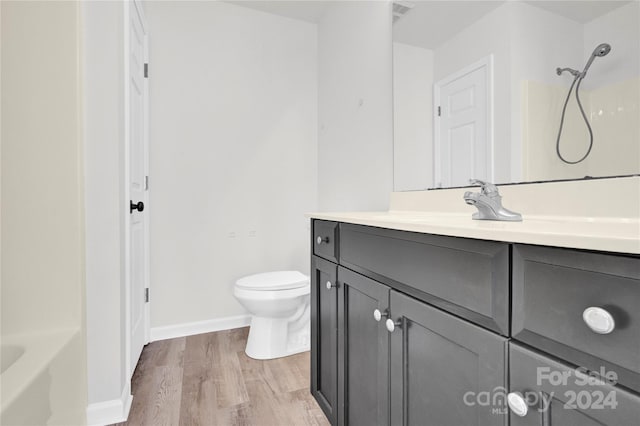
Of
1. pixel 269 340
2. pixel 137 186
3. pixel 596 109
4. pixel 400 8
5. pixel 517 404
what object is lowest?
pixel 269 340

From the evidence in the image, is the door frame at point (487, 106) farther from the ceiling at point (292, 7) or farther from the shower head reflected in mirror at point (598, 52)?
the ceiling at point (292, 7)

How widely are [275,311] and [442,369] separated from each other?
1.36 meters

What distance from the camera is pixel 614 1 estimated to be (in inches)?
35.4

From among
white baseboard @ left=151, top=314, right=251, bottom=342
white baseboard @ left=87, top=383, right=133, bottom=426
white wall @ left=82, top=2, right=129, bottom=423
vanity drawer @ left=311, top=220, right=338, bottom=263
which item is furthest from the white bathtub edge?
white baseboard @ left=151, top=314, right=251, bottom=342

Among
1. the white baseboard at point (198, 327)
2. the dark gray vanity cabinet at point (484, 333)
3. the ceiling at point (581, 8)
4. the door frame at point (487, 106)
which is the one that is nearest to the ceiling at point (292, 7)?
the door frame at point (487, 106)

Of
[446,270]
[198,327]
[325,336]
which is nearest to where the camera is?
[446,270]

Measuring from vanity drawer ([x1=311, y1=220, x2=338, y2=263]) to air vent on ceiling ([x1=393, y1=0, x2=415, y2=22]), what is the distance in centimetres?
115

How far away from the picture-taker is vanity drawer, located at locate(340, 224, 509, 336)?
61cm

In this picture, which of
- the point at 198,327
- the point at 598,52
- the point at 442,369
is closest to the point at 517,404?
the point at 442,369

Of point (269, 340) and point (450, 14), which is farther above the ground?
point (450, 14)

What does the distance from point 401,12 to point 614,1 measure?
1.01m

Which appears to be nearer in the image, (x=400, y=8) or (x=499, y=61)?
(x=499, y=61)

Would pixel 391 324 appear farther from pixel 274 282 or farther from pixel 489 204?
pixel 274 282

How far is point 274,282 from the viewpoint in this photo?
2.05 m
